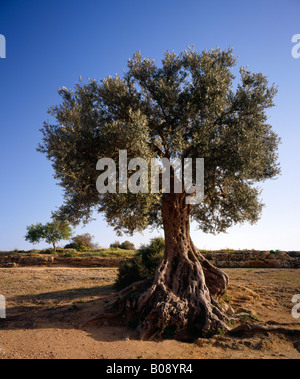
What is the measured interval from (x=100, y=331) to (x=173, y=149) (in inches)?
306

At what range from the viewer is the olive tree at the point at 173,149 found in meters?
10.7

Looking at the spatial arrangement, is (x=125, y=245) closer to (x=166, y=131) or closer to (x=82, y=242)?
(x=82, y=242)

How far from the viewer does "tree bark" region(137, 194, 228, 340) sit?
10320 mm

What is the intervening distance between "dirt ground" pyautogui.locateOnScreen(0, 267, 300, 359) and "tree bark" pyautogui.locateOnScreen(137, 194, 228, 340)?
2.36 feet

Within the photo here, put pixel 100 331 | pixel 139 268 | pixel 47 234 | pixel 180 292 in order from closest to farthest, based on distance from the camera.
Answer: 1. pixel 100 331
2. pixel 180 292
3. pixel 139 268
4. pixel 47 234

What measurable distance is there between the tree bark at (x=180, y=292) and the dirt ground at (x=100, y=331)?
2.36ft

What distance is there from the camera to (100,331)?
10711 mm

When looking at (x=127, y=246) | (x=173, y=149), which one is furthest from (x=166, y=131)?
(x=127, y=246)

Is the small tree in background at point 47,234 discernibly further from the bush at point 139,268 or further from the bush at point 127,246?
the bush at point 139,268

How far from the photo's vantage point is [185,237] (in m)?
13.8

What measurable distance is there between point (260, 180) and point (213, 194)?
2839 millimetres

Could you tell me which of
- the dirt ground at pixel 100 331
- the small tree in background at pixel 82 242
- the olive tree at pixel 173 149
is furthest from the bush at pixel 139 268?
the small tree in background at pixel 82 242

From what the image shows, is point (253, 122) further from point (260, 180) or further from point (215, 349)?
point (215, 349)

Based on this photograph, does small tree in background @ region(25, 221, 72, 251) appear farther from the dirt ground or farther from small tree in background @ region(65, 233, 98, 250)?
the dirt ground
